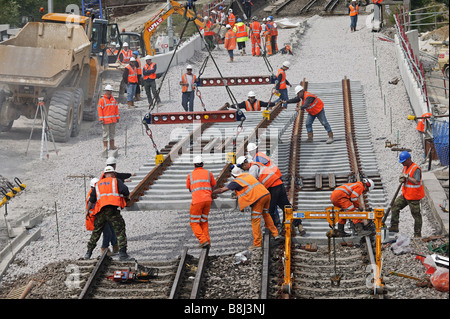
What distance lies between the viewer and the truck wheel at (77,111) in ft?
66.7

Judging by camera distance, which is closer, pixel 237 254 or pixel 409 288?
pixel 409 288

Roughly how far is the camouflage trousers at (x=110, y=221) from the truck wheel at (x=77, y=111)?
901cm

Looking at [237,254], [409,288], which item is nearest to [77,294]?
[237,254]

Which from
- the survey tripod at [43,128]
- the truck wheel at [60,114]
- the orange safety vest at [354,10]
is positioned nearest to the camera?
the survey tripod at [43,128]

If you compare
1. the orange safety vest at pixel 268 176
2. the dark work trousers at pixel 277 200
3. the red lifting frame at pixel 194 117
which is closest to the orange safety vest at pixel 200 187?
the orange safety vest at pixel 268 176

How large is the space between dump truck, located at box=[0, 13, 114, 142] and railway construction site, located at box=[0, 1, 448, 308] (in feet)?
2.33

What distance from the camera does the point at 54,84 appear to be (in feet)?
62.8

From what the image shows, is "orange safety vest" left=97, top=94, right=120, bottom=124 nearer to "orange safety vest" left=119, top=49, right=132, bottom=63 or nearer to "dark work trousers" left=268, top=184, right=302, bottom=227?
"orange safety vest" left=119, top=49, right=132, bottom=63

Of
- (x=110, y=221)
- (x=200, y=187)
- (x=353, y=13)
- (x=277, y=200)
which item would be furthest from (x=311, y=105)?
(x=353, y=13)

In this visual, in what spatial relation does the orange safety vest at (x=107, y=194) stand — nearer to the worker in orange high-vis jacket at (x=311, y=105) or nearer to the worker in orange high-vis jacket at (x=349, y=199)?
the worker in orange high-vis jacket at (x=349, y=199)

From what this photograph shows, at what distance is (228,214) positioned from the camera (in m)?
14.3
